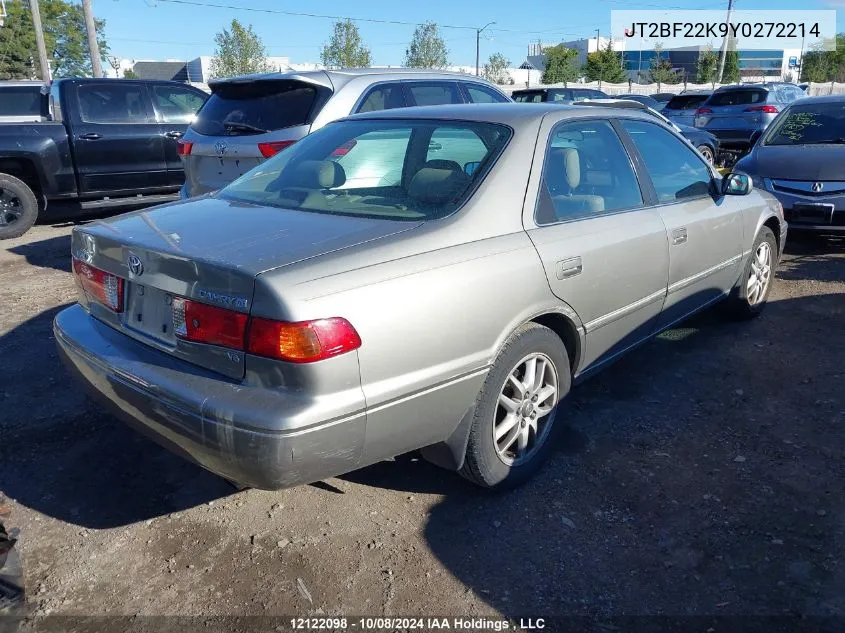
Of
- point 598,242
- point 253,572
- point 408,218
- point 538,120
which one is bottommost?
point 253,572

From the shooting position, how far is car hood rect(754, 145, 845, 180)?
688 cm

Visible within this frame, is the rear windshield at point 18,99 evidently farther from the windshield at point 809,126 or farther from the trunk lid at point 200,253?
the windshield at point 809,126

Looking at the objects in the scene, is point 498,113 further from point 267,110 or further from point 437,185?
point 267,110

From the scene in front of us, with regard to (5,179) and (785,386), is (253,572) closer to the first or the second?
(785,386)

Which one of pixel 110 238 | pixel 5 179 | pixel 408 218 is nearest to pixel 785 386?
pixel 408 218

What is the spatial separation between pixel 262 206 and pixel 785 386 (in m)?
3.17

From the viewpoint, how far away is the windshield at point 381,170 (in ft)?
9.82

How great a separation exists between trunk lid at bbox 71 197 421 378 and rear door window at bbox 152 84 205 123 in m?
6.80

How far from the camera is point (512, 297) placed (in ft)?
9.29

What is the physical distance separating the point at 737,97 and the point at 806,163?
10069 mm

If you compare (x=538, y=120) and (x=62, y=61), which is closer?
(x=538, y=120)

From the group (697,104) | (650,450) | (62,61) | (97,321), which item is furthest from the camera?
(62,61)

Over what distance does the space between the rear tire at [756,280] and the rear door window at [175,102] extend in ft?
23.5

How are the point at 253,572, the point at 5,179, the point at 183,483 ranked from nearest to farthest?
the point at 253,572 → the point at 183,483 → the point at 5,179
